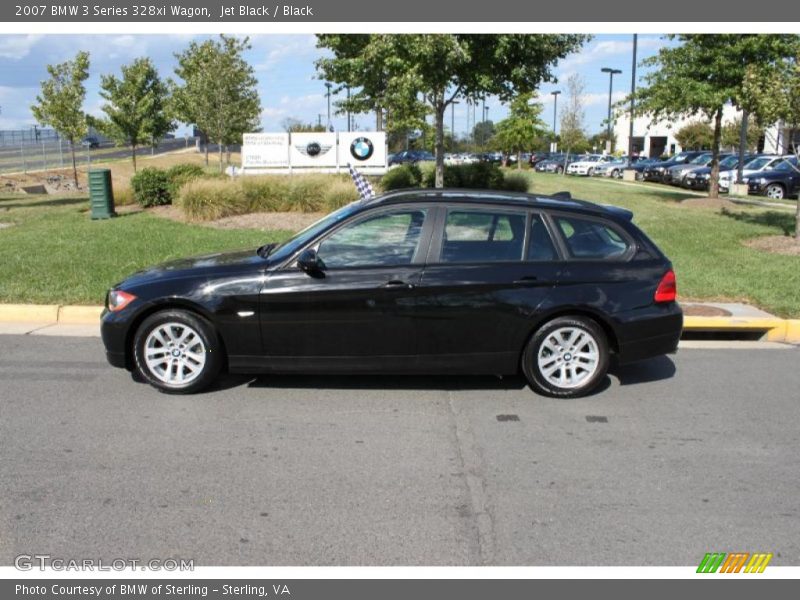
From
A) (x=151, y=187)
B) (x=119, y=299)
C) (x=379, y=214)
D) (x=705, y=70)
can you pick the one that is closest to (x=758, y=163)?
(x=705, y=70)

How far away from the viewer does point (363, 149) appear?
22.5m

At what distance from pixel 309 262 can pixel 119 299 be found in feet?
5.04

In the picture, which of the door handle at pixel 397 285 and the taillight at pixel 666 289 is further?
the taillight at pixel 666 289

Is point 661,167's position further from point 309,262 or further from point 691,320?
point 309,262

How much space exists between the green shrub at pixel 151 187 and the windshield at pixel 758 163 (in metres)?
22.4

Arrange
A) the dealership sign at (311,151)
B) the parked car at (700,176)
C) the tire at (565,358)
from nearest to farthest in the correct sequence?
the tire at (565,358) < the dealership sign at (311,151) < the parked car at (700,176)

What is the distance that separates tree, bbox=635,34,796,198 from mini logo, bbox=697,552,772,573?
15730 mm

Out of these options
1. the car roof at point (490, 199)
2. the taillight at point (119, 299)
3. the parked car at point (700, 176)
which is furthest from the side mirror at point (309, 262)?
the parked car at point (700, 176)

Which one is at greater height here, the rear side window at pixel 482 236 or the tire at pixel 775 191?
the rear side window at pixel 482 236

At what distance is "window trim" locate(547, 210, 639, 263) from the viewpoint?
18.7 ft

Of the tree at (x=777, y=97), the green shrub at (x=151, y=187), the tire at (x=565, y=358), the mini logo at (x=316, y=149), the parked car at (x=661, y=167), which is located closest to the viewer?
the tire at (x=565, y=358)

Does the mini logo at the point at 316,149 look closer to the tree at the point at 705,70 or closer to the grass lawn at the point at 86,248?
the grass lawn at the point at 86,248

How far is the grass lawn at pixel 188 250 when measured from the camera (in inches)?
350
